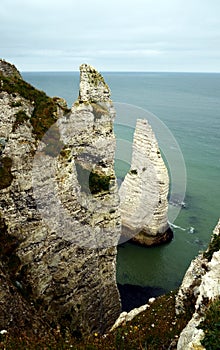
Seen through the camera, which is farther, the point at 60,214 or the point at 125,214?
the point at 125,214

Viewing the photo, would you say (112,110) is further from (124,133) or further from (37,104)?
(124,133)

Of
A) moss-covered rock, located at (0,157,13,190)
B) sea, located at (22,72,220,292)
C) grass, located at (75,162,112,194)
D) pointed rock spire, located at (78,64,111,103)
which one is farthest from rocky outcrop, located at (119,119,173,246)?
moss-covered rock, located at (0,157,13,190)

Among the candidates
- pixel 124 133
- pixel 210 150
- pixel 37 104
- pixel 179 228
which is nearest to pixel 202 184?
pixel 179 228

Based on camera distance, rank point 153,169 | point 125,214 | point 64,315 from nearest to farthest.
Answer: point 64,315, point 153,169, point 125,214

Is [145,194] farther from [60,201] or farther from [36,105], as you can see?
[36,105]

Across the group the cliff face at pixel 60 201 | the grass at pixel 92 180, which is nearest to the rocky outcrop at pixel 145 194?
the cliff face at pixel 60 201

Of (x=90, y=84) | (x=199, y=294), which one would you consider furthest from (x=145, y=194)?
(x=199, y=294)
